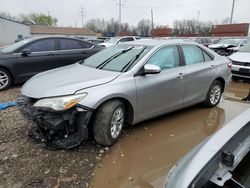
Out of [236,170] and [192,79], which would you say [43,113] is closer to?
[236,170]

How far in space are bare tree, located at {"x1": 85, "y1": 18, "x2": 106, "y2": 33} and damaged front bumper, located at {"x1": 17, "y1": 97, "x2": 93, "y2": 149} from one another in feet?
274

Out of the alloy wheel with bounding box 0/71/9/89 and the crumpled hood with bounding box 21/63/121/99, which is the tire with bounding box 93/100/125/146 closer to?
the crumpled hood with bounding box 21/63/121/99

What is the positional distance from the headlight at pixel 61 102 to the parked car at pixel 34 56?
3.78 metres

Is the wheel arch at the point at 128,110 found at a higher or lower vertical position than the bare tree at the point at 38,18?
lower

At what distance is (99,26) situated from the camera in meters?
86.9

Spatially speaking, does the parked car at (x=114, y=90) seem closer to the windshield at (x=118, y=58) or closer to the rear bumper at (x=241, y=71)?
the windshield at (x=118, y=58)

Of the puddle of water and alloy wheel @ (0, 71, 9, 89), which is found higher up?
alloy wheel @ (0, 71, 9, 89)

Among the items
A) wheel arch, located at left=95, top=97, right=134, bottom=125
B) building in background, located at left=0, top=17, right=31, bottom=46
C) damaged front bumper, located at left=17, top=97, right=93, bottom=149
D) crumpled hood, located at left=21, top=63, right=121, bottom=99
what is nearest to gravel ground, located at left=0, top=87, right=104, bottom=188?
damaged front bumper, located at left=17, top=97, right=93, bottom=149

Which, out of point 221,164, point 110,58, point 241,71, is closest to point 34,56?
point 110,58

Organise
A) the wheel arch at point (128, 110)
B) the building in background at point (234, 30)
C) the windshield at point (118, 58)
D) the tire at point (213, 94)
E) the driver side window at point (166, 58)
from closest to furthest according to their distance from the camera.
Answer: the wheel arch at point (128, 110) → the windshield at point (118, 58) → the driver side window at point (166, 58) → the tire at point (213, 94) → the building in background at point (234, 30)

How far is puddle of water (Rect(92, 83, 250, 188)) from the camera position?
2827 mm

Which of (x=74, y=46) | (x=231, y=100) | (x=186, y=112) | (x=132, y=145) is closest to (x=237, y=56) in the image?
(x=231, y=100)

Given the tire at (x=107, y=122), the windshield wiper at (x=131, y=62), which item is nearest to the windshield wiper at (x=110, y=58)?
the windshield wiper at (x=131, y=62)

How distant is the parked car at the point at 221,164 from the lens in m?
1.44
